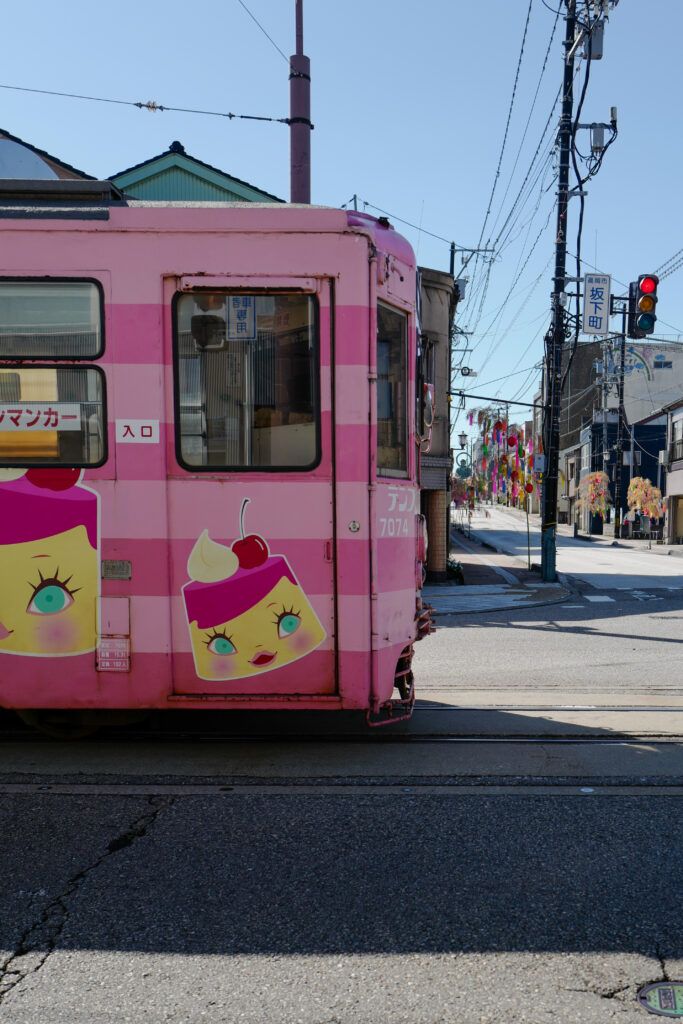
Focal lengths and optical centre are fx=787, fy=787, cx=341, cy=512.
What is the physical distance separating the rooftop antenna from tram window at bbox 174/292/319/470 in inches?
237

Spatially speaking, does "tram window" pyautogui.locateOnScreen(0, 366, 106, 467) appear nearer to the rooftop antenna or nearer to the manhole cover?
the manhole cover

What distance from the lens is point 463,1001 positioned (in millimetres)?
2797

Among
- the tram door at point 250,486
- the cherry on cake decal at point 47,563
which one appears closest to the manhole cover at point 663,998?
the tram door at point 250,486

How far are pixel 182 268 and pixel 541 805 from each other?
3.92 metres

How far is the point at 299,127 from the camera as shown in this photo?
10.6 m

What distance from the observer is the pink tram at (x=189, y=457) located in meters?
4.97

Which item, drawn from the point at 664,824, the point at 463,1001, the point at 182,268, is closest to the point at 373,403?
the point at 182,268

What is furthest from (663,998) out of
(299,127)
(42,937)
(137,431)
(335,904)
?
(299,127)

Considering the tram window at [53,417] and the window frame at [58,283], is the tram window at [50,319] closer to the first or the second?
the window frame at [58,283]

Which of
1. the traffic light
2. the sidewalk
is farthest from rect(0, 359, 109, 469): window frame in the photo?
the traffic light

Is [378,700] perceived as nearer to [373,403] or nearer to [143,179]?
[373,403]

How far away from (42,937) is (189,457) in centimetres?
280

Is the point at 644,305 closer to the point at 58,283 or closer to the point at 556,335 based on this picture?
the point at 556,335

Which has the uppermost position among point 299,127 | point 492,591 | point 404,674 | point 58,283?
point 299,127
